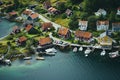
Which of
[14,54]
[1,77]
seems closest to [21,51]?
[14,54]

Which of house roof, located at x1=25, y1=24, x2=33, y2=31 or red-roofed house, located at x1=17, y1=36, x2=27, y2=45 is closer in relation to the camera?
red-roofed house, located at x1=17, y1=36, x2=27, y2=45

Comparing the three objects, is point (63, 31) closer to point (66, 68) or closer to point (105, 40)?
point (105, 40)

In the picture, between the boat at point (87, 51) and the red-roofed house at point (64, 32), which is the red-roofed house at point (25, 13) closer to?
the red-roofed house at point (64, 32)

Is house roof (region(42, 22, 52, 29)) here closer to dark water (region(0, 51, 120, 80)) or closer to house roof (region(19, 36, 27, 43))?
house roof (region(19, 36, 27, 43))

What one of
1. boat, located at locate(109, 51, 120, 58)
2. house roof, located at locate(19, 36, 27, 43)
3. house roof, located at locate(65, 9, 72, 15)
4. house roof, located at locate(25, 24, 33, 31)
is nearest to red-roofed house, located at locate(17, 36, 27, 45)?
house roof, located at locate(19, 36, 27, 43)

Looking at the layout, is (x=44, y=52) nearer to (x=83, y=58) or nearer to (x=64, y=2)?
(x=83, y=58)

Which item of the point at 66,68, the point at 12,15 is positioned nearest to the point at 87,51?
the point at 66,68

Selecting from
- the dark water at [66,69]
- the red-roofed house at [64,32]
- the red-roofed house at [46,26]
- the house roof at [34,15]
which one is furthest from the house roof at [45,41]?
the house roof at [34,15]
